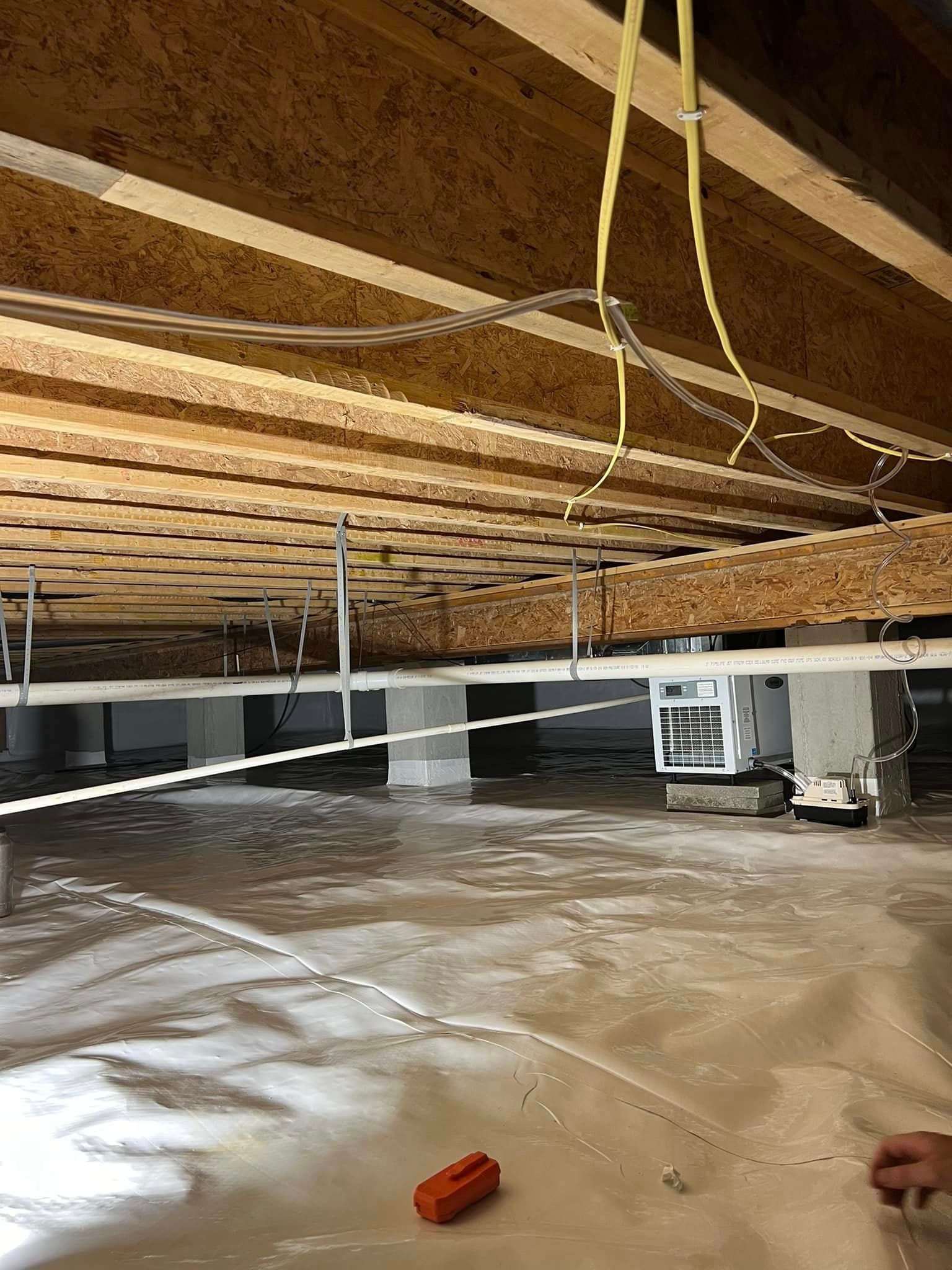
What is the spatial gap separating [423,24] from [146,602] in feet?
12.4

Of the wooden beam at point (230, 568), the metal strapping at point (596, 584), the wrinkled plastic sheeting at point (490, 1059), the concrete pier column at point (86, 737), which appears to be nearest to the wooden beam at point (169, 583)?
the wooden beam at point (230, 568)

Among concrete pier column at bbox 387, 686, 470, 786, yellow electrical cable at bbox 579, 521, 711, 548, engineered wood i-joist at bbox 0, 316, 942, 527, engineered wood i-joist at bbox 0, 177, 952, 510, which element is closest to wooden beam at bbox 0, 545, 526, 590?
yellow electrical cable at bbox 579, 521, 711, 548

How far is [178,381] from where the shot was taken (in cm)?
176

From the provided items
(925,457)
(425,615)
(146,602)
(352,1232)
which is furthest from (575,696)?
(352,1232)

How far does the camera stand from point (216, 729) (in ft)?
25.5

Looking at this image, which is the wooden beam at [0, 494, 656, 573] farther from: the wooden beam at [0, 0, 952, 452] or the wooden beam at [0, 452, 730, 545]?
the wooden beam at [0, 0, 952, 452]

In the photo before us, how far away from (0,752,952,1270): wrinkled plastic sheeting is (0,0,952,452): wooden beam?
1349mm

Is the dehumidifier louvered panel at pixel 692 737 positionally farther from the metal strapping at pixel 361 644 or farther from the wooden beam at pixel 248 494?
the metal strapping at pixel 361 644

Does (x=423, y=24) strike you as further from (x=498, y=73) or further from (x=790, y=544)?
(x=790, y=544)

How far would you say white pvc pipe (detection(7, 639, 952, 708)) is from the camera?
120 inches

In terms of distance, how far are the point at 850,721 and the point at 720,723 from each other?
62 centimetres

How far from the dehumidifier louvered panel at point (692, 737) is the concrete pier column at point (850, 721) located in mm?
389

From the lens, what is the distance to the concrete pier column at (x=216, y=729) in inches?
306

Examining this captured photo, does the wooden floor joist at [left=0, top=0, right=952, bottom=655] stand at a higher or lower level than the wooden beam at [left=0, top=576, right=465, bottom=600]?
higher
